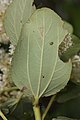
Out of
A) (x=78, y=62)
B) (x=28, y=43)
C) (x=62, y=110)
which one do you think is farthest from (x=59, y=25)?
(x=62, y=110)

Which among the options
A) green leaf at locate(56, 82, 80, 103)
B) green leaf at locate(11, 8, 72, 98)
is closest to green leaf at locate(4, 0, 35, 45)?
green leaf at locate(11, 8, 72, 98)

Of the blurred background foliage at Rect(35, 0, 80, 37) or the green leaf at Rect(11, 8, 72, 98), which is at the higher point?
the green leaf at Rect(11, 8, 72, 98)

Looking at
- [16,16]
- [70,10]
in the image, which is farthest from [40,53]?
[70,10]

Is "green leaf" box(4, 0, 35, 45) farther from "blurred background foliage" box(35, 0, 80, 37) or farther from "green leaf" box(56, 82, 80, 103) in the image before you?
"blurred background foliage" box(35, 0, 80, 37)

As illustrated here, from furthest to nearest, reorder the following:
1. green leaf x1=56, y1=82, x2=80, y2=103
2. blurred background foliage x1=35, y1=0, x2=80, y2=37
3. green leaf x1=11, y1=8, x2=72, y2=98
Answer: blurred background foliage x1=35, y1=0, x2=80, y2=37 < green leaf x1=56, y1=82, x2=80, y2=103 < green leaf x1=11, y1=8, x2=72, y2=98

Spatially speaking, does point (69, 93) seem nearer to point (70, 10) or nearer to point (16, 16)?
point (16, 16)

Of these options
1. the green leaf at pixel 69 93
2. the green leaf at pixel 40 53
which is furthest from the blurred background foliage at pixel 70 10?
the green leaf at pixel 40 53
